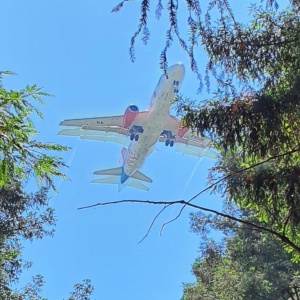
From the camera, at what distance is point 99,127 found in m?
20.0

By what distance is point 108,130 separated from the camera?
20453mm

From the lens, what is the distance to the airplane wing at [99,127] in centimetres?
1935

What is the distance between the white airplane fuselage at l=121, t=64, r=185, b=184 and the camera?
17203 mm

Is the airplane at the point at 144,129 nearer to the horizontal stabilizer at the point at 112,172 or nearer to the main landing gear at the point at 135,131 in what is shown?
the main landing gear at the point at 135,131

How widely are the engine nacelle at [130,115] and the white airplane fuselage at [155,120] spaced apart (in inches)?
22.1

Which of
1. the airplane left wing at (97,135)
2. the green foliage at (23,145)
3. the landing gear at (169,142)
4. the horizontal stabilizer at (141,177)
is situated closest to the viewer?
the green foliage at (23,145)

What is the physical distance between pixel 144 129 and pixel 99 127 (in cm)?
202

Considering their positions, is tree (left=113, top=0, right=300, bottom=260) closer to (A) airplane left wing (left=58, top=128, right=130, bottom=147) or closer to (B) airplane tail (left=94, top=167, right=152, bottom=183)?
(A) airplane left wing (left=58, top=128, right=130, bottom=147)

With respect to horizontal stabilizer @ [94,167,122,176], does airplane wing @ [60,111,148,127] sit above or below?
below

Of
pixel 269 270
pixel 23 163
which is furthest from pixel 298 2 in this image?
pixel 269 270

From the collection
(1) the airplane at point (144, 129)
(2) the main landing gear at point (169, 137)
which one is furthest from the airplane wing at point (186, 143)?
(2) the main landing gear at point (169, 137)

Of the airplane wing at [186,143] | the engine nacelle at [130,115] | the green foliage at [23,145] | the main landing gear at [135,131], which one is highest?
the airplane wing at [186,143]

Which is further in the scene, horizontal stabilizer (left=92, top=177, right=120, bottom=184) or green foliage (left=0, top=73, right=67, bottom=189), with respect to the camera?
horizontal stabilizer (left=92, top=177, right=120, bottom=184)

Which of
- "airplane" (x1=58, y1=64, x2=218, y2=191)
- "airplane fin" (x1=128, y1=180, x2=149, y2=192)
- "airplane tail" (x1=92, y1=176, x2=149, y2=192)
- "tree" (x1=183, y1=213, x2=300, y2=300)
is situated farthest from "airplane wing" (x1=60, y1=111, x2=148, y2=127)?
"airplane fin" (x1=128, y1=180, x2=149, y2=192)
